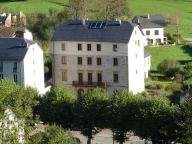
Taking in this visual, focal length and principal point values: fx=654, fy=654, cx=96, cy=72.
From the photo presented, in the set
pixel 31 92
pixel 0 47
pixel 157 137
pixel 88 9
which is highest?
pixel 88 9

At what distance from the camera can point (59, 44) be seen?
75875mm

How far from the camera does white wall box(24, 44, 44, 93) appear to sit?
71250 millimetres

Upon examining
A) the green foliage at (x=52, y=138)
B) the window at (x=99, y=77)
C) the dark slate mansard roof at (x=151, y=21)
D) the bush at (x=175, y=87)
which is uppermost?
the dark slate mansard roof at (x=151, y=21)

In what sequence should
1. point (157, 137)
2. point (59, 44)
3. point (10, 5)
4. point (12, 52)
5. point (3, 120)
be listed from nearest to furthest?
point (3, 120) < point (157, 137) < point (12, 52) < point (59, 44) < point (10, 5)

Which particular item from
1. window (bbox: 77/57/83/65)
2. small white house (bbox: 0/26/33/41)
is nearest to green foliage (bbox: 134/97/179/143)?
window (bbox: 77/57/83/65)

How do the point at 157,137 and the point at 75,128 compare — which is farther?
the point at 75,128

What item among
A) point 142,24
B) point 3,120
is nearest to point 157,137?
point 3,120

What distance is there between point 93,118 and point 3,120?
16.7 meters

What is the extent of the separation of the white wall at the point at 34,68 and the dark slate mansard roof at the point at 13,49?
0.57 meters

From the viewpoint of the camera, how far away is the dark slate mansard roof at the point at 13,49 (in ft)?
232

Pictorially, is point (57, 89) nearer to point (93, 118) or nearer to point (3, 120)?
point (93, 118)

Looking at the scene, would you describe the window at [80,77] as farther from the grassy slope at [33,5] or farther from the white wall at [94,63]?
the grassy slope at [33,5]

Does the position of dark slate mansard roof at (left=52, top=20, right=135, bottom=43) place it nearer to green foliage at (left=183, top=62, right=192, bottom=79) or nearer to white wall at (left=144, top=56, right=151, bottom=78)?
white wall at (left=144, top=56, right=151, bottom=78)

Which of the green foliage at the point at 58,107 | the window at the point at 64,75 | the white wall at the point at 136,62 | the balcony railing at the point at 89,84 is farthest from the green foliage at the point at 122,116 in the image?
the window at the point at 64,75
